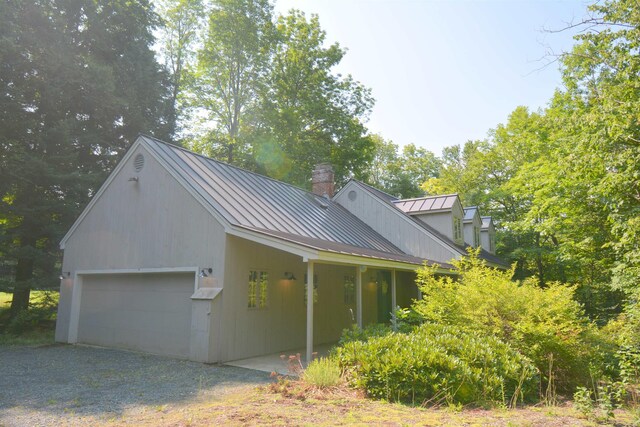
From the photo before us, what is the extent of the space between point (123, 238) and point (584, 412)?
11.0 meters

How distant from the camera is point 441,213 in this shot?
17.4 m

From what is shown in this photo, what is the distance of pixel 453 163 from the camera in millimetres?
37250

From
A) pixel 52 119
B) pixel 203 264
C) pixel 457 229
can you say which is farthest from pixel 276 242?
pixel 52 119

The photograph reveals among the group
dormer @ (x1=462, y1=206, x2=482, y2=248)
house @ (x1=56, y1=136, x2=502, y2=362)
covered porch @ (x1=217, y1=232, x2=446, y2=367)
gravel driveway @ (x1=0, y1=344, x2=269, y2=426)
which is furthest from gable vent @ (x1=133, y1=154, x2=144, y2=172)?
dormer @ (x1=462, y1=206, x2=482, y2=248)

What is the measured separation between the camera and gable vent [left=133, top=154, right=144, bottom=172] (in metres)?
11.7

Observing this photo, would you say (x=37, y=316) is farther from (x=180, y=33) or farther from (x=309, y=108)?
(x=180, y=33)

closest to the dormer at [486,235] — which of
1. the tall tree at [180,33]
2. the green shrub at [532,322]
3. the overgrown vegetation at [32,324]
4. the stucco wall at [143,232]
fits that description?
the green shrub at [532,322]

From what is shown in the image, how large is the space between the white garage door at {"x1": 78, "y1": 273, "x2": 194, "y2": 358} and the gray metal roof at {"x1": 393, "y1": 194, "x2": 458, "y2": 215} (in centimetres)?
1048

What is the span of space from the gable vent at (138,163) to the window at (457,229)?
12075mm

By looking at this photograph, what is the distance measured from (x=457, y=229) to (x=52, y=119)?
17497mm

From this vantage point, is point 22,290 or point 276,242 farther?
point 22,290

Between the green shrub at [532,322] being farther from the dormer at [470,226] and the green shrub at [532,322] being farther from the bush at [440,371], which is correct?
the dormer at [470,226]

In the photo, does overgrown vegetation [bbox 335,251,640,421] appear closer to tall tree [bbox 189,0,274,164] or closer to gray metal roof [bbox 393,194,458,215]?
gray metal roof [bbox 393,194,458,215]

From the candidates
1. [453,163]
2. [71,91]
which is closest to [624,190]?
[71,91]
